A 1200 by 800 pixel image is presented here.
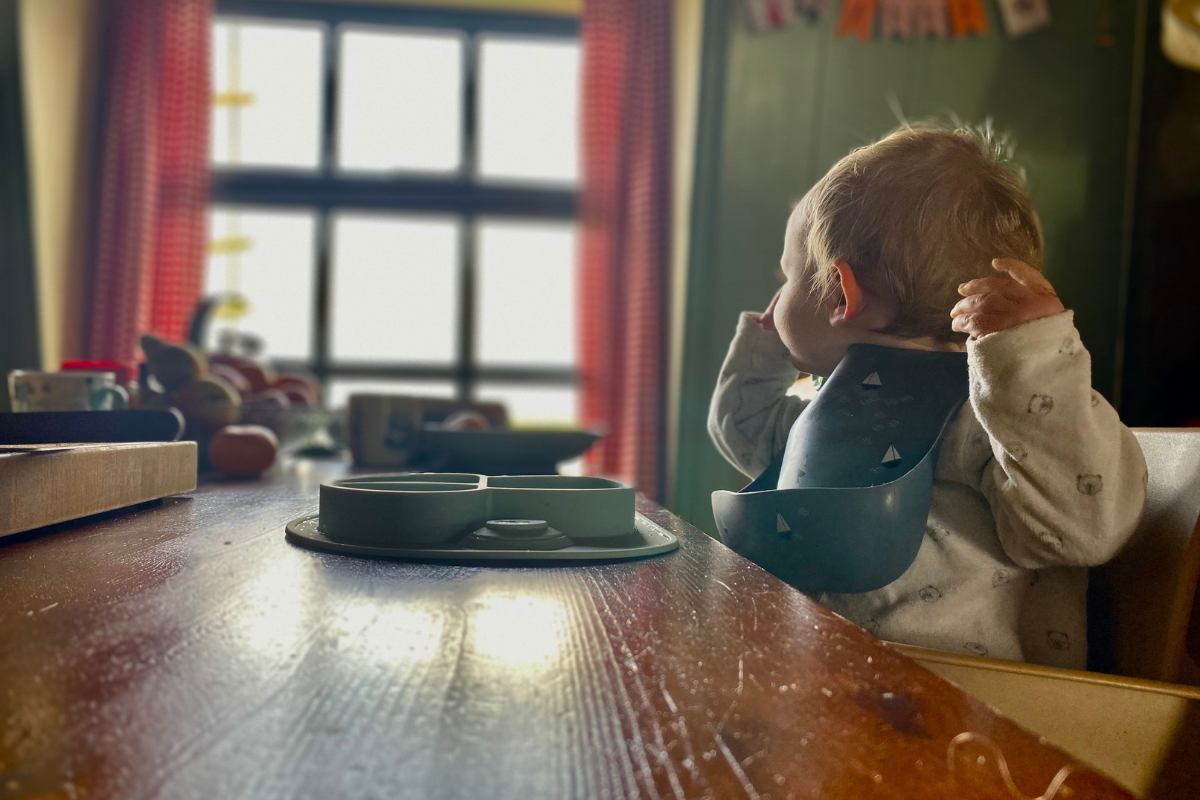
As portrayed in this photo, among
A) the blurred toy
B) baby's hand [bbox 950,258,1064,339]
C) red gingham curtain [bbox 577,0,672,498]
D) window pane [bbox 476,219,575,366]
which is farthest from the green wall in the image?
baby's hand [bbox 950,258,1064,339]

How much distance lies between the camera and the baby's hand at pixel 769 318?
0.75 metres

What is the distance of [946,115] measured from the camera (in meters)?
2.78

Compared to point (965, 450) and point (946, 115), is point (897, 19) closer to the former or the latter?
point (946, 115)

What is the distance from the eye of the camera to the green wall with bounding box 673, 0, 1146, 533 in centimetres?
282

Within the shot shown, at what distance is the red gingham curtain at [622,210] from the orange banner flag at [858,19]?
0.84 m

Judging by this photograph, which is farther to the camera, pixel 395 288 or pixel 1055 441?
pixel 395 288

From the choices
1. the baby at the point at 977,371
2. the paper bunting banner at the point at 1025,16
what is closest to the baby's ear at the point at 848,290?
the baby at the point at 977,371

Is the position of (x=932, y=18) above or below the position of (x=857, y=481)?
above

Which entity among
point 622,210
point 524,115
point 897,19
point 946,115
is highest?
point 897,19

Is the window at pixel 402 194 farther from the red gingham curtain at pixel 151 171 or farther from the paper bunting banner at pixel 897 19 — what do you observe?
the paper bunting banner at pixel 897 19

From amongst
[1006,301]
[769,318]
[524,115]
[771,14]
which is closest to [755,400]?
[769,318]

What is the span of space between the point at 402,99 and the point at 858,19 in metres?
1.92

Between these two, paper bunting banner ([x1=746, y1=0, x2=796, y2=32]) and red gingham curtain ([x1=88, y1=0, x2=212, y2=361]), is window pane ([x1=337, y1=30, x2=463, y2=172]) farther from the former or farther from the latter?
paper bunting banner ([x1=746, y1=0, x2=796, y2=32])

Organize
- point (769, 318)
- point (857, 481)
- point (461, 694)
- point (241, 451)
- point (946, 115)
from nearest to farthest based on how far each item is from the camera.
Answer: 1. point (461, 694)
2. point (857, 481)
3. point (769, 318)
4. point (241, 451)
5. point (946, 115)
